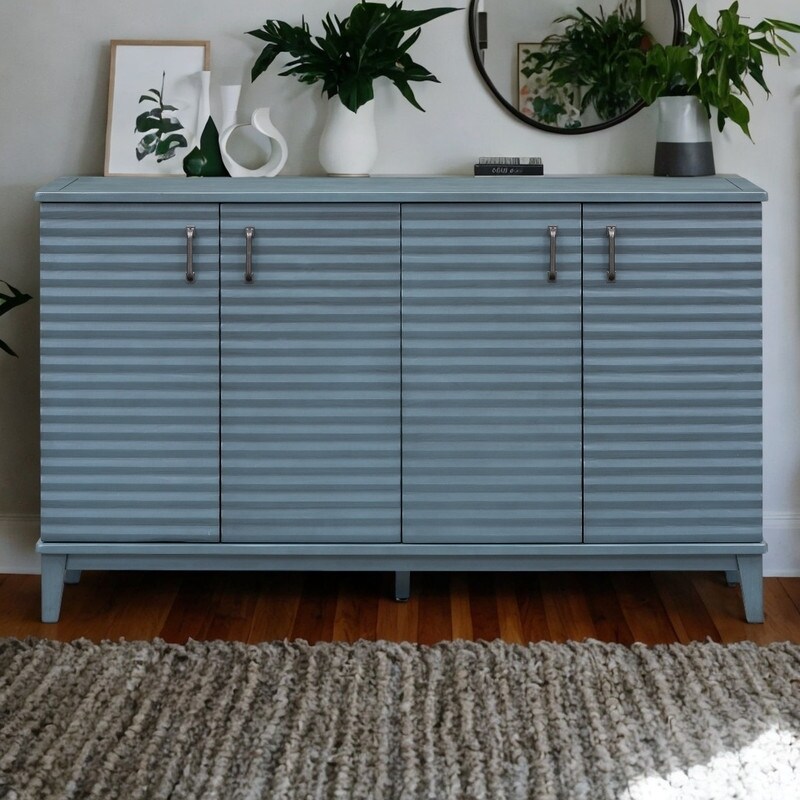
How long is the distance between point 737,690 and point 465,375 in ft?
3.01

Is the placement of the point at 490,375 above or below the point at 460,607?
above

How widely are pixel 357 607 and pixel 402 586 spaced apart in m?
0.12

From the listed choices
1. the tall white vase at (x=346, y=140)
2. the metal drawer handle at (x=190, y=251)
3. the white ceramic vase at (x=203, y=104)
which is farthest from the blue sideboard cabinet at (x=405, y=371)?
the white ceramic vase at (x=203, y=104)

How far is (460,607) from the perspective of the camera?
2.77 meters

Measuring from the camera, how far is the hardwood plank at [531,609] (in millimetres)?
2604

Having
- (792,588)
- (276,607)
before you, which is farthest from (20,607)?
(792,588)

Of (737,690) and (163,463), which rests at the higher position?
(163,463)

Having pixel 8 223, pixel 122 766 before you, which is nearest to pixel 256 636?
pixel 122 766

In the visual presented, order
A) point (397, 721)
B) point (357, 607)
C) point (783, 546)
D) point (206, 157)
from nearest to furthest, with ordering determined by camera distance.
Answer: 1. point (397, 721)
2. point (357, 607)
3. point (206, 157)
4. point (783, 546)

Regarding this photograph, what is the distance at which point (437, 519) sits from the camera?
2.66 meters

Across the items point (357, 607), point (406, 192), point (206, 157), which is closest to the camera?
point (406, 192)

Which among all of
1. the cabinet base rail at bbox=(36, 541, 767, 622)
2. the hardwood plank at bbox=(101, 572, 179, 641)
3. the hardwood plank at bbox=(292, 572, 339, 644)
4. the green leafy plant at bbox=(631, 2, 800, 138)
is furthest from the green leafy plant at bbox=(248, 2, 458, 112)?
the hardwood plank at bbox=(101, 572, 179, 641)

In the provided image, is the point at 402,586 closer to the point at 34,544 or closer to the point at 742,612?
the point at 742,612

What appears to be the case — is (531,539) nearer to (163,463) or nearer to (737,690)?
(737,690)
